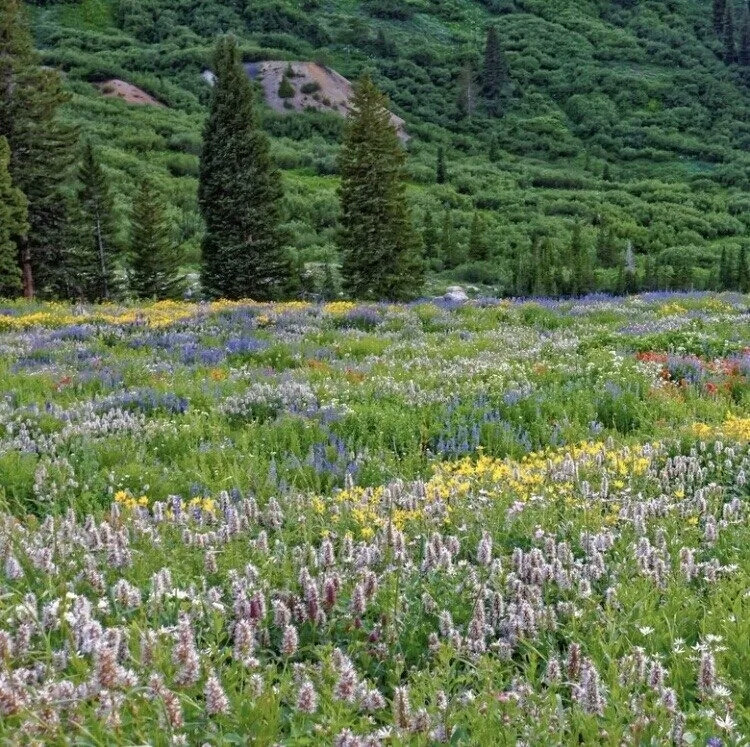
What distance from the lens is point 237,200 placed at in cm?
3822

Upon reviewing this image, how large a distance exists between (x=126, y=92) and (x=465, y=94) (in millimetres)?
51563

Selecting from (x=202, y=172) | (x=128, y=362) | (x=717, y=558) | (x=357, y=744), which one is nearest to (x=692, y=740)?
(x=357, y=744)

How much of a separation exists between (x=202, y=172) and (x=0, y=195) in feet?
37.2

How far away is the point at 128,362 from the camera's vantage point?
10883mm

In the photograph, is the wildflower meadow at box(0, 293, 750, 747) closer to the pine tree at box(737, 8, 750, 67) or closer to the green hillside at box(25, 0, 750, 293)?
the green hillside at box(25, 0, 750, 293)

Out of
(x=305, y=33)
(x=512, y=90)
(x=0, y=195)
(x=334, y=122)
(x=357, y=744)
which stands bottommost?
(x=357, y=744)

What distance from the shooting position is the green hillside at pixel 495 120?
63.1 meters

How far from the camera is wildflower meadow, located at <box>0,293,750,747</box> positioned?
96.7 inches

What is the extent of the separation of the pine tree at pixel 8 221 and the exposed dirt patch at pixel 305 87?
245 feet

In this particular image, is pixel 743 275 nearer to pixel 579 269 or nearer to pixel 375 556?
pixel 579 269

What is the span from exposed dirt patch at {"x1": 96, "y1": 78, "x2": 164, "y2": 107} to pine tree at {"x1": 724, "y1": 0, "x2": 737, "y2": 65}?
10412cm

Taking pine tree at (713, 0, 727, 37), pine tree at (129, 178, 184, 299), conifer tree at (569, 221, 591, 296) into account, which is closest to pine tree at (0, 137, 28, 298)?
pine tree at (129, 178, 184, 299)

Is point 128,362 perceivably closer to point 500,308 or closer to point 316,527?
point 316,527

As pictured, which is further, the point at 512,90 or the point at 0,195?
the point at 512,90
